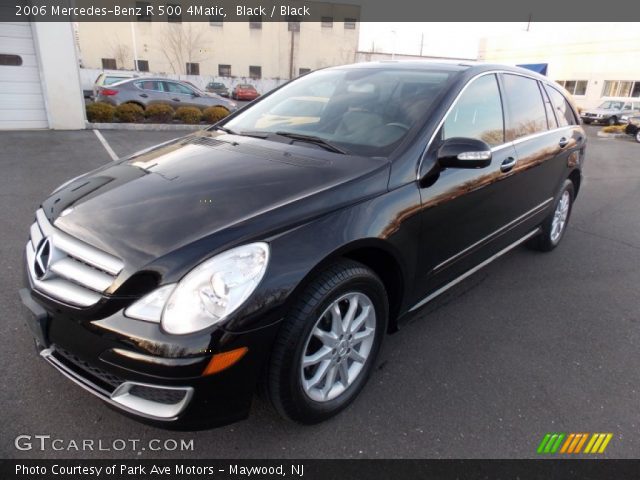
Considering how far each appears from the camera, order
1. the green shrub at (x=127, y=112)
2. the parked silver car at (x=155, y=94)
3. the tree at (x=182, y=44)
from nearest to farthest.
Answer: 1. the green shrub at (x=127, y=112)
2. the parked silver car at (x=155, y=94)
3. the tree at (x=182, y=44)

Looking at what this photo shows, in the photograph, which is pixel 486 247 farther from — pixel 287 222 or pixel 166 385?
pixel 166 385

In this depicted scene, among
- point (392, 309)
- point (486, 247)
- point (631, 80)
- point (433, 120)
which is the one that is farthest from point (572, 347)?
point (631, 80)

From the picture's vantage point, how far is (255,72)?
4334 cm

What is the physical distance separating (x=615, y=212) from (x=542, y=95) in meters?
3.48

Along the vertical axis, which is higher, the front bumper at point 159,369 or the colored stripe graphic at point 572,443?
the front bumper at point 159,369

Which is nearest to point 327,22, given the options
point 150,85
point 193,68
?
point 193,68

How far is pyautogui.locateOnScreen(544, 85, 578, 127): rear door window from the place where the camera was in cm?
410

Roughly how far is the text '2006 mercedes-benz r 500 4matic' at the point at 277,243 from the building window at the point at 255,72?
43.2 meters

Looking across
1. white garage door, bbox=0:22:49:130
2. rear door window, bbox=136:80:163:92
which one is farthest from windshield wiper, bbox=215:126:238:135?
rear door window, bbox=136:80:163:92

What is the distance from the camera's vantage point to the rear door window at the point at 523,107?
3.32m

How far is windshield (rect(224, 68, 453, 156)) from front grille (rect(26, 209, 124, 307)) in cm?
141

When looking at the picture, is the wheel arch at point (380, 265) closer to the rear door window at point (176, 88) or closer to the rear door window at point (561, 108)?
the rear door window at point (561, 108)

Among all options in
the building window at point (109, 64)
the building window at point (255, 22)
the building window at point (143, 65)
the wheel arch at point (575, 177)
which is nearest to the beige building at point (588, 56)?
the building window at point (255, 22)

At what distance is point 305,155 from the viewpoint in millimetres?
2463
